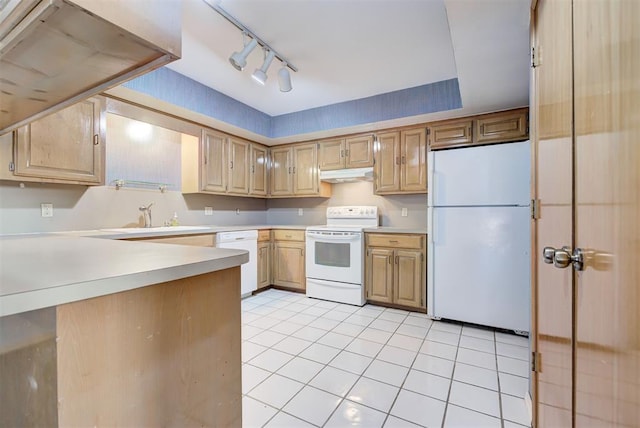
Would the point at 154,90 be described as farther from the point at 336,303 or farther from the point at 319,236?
the point at 336,303

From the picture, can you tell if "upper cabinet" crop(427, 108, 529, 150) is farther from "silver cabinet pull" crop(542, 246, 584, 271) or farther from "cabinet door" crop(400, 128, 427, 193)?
"silver cabinet pull" crop(542, 246, 584, 271)

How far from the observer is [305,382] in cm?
181

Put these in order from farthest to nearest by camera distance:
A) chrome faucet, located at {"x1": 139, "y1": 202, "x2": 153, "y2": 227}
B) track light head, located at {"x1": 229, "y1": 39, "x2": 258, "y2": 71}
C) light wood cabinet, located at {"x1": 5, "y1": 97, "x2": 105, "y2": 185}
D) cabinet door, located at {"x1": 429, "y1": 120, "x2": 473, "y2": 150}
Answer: cabinet door, located at {"x1": 429, "y1": 120, "x2": 473, "y2": 150}, chrome faucet, located at {"x1": 139, "y1": 202, "x2": 153, "y2": 227}, track light head, located at {"x1": 229, "y1": 39, "x2": 258, "y2": 71}, light wood cabinet, located at {"x1": 5, "y1": 97, "x2": 105, "y2": 185}

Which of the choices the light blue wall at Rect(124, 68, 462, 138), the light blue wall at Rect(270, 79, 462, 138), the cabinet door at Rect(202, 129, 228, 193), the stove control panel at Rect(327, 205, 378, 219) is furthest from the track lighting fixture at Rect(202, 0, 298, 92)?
the stove control panel at Rect(327, 205, 378, 219)

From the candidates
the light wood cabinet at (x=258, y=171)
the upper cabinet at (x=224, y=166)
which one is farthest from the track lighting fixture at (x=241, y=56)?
the light wood cabinet at (x=258, y=171)

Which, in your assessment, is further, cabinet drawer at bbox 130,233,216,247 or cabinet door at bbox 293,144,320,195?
cabinet door at bbox 293,144,320,195

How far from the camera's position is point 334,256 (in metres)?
3.49

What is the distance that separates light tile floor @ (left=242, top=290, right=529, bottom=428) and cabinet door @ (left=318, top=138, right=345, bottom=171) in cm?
193

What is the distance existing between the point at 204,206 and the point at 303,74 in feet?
6.70

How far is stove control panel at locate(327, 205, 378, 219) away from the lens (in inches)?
148

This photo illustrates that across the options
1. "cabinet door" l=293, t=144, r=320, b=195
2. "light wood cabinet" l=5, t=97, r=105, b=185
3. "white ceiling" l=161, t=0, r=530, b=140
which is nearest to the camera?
"white ceiling" l=161, t=0, r=530, b=140

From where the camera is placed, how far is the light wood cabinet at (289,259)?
3.80 metres

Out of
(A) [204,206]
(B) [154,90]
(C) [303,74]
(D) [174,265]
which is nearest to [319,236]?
(A) [204,206]

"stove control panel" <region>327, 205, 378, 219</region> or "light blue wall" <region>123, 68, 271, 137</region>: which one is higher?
"light blue wall" <region>123, 68, 271, 137</region>
